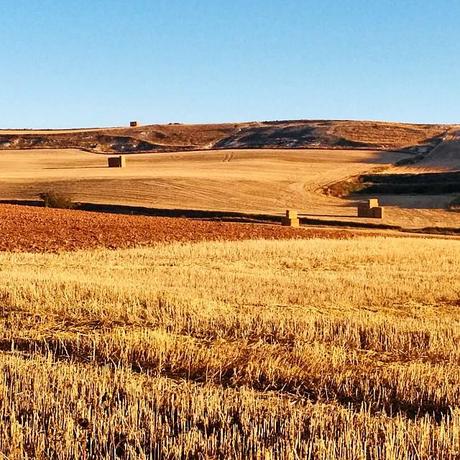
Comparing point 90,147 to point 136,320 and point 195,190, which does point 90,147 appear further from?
point 136,320

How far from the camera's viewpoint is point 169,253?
80.1 feet

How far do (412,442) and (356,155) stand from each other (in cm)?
7228

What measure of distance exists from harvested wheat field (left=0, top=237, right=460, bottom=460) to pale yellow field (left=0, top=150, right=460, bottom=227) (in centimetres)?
2917

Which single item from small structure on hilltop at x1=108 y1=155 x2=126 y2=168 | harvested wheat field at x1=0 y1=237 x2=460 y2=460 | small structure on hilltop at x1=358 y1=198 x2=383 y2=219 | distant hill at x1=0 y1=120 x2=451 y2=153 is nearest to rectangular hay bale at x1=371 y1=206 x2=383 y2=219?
small structure on hilltop at x1=358 y1=198 x2=383 y2=219

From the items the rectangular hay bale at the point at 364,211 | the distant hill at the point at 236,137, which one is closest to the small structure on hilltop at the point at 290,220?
the rectangular hay bale at the point at 364,211

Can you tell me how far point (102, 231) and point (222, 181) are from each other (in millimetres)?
25809

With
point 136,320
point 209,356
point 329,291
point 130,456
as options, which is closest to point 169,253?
point 329,291

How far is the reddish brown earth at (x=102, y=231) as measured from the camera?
27.0 m

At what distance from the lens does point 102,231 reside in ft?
101

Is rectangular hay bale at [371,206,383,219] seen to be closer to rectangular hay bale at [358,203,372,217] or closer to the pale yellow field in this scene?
rectangular hay bale at [358,203,372,217]

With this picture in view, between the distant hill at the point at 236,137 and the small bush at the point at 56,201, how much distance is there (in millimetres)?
47519

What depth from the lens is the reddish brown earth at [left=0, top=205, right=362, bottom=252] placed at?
88.4 ft

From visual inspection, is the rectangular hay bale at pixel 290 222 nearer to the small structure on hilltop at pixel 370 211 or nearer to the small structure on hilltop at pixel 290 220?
the small structure on hilltop at pixel 290 220

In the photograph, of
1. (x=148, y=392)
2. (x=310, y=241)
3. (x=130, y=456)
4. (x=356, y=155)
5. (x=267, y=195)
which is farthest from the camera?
(x=356, y=155)
